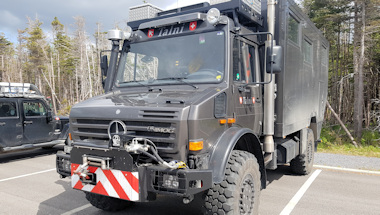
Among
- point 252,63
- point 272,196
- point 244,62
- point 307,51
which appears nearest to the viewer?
point 244,62

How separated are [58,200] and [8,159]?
17.3 ft

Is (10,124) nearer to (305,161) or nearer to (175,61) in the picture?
(175,61)

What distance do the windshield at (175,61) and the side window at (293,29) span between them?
5.68 ft

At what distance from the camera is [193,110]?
9.32ft

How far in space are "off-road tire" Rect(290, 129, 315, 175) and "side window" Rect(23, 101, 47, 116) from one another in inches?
302

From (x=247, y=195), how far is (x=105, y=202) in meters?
2.09

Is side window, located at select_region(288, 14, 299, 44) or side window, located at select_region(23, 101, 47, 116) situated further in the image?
side window, located at select_region(23, 101, 47, 116)

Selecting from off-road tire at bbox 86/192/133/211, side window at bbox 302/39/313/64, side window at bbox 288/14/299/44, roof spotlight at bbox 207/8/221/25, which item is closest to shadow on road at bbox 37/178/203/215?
off-road tire at bbox 86/192/133/211

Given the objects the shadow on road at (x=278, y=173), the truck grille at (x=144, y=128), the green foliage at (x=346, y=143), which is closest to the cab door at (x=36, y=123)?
the truck grille at (x=144, y=128)

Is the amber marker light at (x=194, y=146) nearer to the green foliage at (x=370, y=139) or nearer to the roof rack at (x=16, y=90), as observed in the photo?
the roof rack at (x=16, y=90)

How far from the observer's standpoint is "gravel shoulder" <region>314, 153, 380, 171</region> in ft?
24.4

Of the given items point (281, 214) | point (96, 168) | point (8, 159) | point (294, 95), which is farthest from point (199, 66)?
point (8, 159)

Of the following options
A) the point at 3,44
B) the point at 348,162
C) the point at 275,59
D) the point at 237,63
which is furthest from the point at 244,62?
the point at 3,44

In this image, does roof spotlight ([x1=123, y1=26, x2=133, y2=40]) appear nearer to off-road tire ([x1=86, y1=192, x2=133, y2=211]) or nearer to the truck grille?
the truck grille
